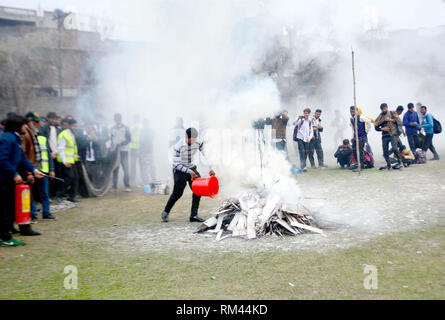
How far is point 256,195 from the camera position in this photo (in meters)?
6.80

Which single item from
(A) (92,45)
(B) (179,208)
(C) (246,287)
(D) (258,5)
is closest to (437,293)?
(C) (246,287)

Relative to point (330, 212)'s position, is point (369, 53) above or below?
above

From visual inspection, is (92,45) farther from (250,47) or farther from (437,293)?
(437,293)

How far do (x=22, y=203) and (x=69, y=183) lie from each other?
3.32 metres

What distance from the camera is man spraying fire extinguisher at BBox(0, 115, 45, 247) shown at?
5559mm

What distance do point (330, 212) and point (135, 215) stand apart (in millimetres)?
3875

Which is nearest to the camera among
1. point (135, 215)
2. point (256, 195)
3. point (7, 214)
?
point (7, 214)

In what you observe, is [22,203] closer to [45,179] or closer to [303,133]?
[45,179]

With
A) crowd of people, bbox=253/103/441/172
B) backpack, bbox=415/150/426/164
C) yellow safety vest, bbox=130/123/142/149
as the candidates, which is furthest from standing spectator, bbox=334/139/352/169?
yellow safety vest, bbox=130/123/142/149

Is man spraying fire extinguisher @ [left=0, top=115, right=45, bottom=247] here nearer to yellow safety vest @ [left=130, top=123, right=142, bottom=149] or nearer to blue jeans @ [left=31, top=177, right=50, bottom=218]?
blue jeans @ [left=31, top=177, right=50, bottom=218]

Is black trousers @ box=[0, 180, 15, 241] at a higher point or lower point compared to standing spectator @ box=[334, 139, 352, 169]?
lower

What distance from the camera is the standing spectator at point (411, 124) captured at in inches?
479

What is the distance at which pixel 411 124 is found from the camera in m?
12.1

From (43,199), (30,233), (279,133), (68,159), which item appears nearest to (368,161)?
(279,133)
